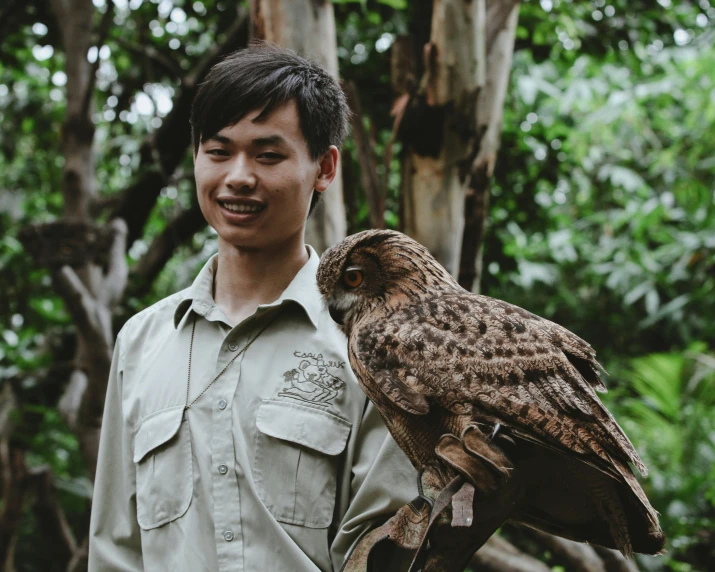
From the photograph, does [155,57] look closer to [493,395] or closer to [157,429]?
[157,429]

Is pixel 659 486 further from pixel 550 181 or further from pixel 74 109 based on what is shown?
pixel 74 109

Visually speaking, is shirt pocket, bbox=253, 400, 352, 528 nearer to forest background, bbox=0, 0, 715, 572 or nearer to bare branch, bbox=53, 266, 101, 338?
forest background, bbox=0, 0, 715, 572

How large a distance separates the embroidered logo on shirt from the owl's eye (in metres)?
0.25

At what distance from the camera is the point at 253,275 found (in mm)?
1873

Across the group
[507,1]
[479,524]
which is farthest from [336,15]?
[479,524]

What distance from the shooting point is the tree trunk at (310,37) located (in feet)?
9.34

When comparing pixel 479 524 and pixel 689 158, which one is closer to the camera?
pixel 479 524

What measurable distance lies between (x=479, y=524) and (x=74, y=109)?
13.6 ft

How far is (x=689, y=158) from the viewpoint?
8.53m

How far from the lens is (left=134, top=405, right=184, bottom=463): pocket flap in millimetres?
1700

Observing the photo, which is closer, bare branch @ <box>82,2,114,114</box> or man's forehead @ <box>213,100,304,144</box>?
man's forehead @ <box>213,100,304,144</box>

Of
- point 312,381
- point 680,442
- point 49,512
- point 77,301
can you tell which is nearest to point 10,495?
point 49,512

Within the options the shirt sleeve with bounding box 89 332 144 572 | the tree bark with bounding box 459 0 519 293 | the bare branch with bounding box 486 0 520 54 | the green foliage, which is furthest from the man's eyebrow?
the green foliage

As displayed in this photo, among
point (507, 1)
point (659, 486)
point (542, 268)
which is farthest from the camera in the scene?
point (542, 268)
